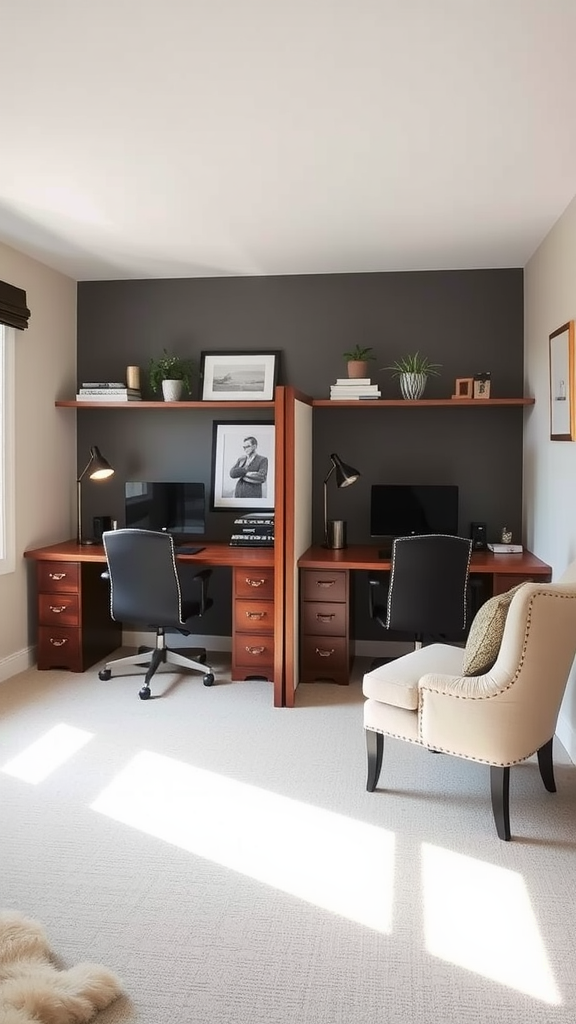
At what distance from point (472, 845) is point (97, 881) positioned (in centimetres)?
124

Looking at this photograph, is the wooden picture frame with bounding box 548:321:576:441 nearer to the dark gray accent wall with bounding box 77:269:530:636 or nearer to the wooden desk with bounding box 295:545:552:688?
the wooden desk with bounding box 295:545:552:688

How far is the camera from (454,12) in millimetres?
2164

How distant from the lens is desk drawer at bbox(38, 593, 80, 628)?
4.75 metres

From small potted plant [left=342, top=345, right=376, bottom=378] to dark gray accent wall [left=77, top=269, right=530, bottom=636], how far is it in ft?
0.26

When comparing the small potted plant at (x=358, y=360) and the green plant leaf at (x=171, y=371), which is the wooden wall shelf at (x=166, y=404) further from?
the small potted plant at (x=358, y=360)

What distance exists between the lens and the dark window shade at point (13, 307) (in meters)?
4.32

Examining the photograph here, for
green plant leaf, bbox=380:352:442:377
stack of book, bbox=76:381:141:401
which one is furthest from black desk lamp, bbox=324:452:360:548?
stack of book, bbox=76:381:141:401

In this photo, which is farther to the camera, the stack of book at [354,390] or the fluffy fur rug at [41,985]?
the stack of book at [354,390]

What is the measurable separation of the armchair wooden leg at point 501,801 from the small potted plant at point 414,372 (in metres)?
2.49

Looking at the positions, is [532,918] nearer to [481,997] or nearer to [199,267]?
[481,997]

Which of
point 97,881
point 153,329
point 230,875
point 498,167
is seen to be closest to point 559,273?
point 498,167

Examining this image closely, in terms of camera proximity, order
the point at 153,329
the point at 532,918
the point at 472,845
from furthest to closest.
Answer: the point at 153,329 < the point at 472,845 < the point at 532,918

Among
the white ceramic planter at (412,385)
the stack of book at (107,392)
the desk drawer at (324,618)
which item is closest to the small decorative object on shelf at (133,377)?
the stack of book at (107,392)

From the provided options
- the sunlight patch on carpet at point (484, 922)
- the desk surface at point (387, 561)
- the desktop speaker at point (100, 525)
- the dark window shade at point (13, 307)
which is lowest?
the sunlight patch on carpet at point (484, 922)
